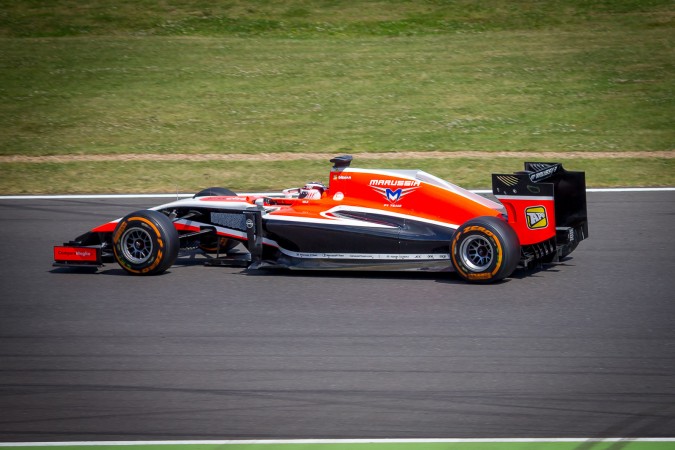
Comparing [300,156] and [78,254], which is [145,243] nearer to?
[78,254]

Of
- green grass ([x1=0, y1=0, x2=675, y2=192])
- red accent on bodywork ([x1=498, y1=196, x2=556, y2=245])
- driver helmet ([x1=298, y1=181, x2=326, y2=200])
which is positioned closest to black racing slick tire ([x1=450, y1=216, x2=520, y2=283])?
red accent on bodywork ([x1=498, y1=196, x2=556, y2=245])

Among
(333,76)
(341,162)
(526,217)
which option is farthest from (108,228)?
(333,76)

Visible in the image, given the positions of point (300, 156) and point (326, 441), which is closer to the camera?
point (326, 441)

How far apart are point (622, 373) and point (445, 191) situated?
11.1 ft

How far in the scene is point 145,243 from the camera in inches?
391

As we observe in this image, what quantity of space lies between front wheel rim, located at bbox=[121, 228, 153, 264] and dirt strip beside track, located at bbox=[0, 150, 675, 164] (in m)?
8.06

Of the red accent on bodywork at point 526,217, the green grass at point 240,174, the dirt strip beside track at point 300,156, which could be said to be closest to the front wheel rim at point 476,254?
the red accent on bodywork at point 526,217

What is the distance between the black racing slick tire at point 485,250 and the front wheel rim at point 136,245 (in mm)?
3039

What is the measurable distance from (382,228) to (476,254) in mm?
988

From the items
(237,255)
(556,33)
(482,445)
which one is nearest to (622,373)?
(482,445)

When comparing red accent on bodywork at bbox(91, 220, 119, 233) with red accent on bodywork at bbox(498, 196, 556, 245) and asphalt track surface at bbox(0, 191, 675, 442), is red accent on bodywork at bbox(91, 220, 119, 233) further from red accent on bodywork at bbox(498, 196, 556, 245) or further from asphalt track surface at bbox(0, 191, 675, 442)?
red accent on bodywork at bbox(498, 196, 556, 245)

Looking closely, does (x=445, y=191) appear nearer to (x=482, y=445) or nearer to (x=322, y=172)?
(x=482, y=445)

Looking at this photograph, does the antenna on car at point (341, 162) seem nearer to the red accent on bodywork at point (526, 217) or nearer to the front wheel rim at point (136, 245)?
the red accent on bodywork at point (526, 217)

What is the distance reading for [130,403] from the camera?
6.27 meters
